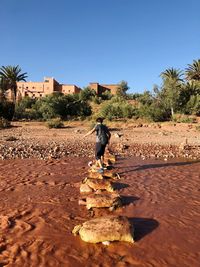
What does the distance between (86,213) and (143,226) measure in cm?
113

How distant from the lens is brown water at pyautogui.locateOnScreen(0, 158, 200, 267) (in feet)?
16.0

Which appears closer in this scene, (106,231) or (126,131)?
(106,231)

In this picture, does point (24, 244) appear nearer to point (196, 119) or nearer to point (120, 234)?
point (120, 234)

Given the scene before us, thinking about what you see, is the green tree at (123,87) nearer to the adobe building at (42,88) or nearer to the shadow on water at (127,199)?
the adobe building at (42,88)

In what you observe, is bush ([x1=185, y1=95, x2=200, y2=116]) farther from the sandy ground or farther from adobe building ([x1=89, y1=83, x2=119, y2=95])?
adobe building ([x1=89, y1=83, x2=119, y2=95])

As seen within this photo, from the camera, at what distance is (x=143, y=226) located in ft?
19.9

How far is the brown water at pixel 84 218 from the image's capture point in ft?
16.0

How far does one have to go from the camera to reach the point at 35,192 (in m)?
8.09

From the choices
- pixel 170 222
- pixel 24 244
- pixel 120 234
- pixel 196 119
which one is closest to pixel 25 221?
pixel 24 244

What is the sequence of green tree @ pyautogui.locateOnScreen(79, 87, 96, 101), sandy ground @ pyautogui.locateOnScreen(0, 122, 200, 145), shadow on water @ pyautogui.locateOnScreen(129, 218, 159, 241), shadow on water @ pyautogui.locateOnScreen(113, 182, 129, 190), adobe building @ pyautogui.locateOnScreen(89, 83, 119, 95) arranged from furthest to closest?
adobe building @ pyautogui.locateOnScreen(89, 83, 119, 95) → green tree @ pyautogui.locateOnScreen(79, 87, 96, 101) → sandy ground @ pyautogui.locateOnScreen(0, 122, 200, 145) → shadow on water @ pyautogui.locateOnScreen(113, 182, 129, 190) → shadow on water @ pyautogui.locateOnScreen(129, 218, 159, 241)

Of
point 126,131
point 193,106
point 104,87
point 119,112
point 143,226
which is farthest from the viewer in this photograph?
point 104,87

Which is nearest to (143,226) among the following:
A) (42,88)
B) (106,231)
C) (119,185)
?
(106,231)

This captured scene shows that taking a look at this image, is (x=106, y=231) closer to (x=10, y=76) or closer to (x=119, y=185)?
(x=119, y=185)

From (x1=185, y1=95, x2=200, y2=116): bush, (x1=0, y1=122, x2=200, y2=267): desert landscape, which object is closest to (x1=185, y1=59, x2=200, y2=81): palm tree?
(x1=185, y1=95, x2=200, y2=116): bush
